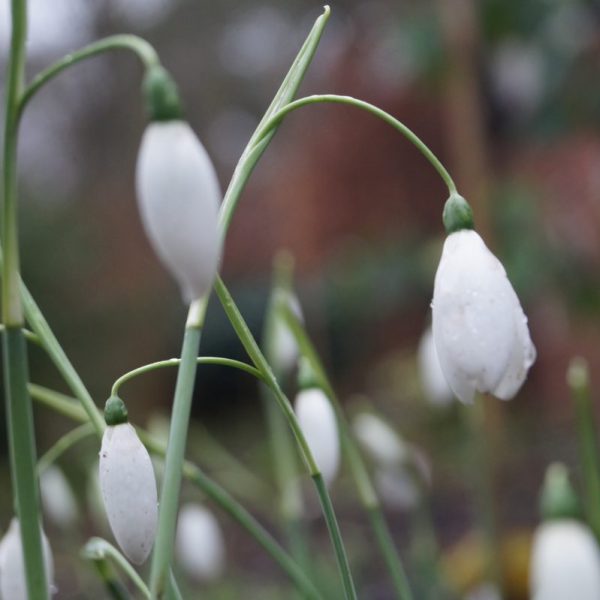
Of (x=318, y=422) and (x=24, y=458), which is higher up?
(x=318, y=422)

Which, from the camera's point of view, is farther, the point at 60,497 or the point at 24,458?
the point at 60,497

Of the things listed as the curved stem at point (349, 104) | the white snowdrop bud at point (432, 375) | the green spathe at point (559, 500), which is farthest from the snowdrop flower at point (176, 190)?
the white snowdrop bud at point (432, 375)

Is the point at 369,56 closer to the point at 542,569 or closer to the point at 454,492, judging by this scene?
the point at 454,492

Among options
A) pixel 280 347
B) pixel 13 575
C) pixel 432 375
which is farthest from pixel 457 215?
pixel 432 375

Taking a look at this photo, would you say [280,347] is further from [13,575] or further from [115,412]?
[115,412]

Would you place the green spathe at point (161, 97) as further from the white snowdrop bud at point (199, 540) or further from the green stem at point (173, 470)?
the white snowdrop bud at point (199, 540)

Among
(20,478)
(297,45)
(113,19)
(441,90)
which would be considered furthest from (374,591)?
(297,45)
